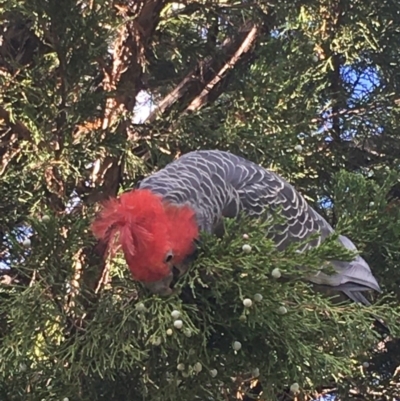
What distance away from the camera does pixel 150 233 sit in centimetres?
81

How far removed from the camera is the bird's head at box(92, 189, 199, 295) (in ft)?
2.64

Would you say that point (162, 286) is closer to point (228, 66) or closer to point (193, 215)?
point (193, 215)

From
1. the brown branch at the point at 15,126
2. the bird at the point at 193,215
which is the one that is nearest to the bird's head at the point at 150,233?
the bird at the point at 193,215

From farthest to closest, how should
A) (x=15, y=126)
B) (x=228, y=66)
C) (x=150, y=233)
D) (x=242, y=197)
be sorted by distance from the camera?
(x=228, y=66)
(x=15, y=126)
(x=242, y=197)
(x=150, y=233)

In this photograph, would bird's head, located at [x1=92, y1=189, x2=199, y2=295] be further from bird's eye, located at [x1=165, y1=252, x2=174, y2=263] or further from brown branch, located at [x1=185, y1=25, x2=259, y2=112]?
brown branch, located at [x1=185, y1=25, x2=259, y2=112]

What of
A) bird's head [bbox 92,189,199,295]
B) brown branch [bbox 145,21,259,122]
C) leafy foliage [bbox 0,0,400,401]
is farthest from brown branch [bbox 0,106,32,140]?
bird's head [bbox 92,189,199,295]

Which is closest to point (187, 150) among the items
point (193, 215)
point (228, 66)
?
point (228, 66)

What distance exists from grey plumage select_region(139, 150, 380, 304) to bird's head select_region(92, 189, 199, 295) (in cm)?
3

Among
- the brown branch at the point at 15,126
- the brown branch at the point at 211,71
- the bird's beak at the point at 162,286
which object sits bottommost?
the bird's beak at the point at 162,286

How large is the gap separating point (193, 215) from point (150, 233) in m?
0.06

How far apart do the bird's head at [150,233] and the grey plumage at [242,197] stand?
0.03 m

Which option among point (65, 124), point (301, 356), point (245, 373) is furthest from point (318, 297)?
point (65, 124)

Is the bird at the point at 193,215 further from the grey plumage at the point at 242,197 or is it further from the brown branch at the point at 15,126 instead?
the brown branch at the point at 15,126

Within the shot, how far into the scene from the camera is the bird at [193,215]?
0.81m
